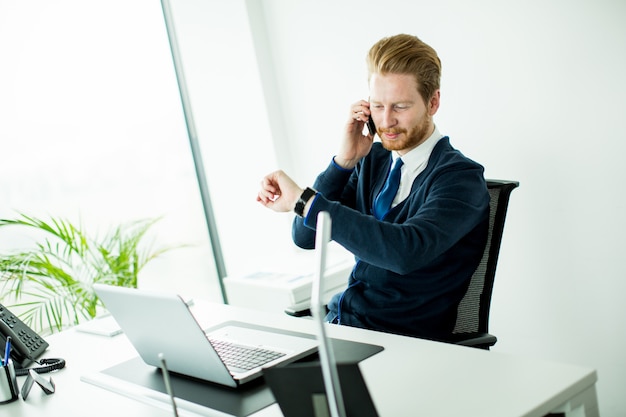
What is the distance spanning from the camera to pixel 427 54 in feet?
6.33

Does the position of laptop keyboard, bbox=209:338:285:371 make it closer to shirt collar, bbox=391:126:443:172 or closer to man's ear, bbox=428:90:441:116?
shirt collar, bbox=391:126:443:172

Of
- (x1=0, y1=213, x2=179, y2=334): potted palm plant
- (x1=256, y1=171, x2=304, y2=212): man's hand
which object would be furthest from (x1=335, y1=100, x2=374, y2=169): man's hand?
(x1=0, y1=213, x2=179, y2=334): potted palm plant

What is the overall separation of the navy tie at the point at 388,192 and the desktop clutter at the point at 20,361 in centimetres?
99

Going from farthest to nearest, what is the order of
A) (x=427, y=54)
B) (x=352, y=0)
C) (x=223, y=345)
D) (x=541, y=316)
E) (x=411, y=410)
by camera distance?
(x=352, y=0) → (x=541, y=316) → (x=427, y=54) → (x=223, y=345) → (x=411, y=410)

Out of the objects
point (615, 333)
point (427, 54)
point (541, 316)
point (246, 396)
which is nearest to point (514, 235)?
point (541, 316)

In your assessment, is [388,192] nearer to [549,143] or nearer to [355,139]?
[355,139]

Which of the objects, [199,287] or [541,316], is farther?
[199,287]

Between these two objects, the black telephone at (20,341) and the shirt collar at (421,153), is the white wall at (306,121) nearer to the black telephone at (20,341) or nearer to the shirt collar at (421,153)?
the shirt collar at (421,153)

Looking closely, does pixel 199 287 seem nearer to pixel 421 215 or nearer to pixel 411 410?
pixel 421 215

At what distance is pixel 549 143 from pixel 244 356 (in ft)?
4.26

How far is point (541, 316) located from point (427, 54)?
110 cm

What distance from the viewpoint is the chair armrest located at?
67.1 inches

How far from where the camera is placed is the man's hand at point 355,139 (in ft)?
6.98

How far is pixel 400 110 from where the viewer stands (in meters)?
1.93
